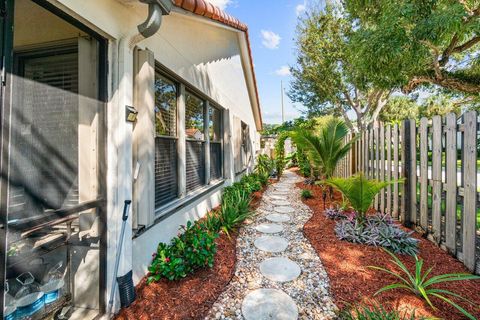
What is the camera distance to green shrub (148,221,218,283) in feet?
8.25

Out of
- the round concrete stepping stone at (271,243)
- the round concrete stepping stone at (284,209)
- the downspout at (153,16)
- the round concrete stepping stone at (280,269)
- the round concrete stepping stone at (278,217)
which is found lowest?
the round concrete stepping stone at (280,269)

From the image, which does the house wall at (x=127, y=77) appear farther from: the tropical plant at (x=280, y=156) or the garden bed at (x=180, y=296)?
the tropical plant at (x=280, y=156)

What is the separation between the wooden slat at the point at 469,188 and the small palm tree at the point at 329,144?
2451 millimetres

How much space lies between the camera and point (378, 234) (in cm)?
331

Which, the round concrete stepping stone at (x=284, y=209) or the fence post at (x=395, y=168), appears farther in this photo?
the round concrete stepping stone at (x=284, y=209)

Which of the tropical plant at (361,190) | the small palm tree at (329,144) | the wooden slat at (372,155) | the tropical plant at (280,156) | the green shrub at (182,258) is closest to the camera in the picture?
the green shrub at (182,258)

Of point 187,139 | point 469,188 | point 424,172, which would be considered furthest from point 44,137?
point 424,172

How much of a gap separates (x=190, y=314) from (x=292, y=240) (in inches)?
81.9

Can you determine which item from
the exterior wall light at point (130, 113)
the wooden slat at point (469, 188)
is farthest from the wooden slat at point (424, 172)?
the exterior wall light at point (130, 113)

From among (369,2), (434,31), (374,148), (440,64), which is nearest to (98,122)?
(374,148)

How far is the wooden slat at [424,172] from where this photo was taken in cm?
343

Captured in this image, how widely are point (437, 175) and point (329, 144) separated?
2305 mm

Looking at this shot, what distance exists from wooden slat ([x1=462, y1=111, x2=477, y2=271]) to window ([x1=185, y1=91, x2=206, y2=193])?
3.89 metres

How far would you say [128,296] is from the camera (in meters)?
2.15
